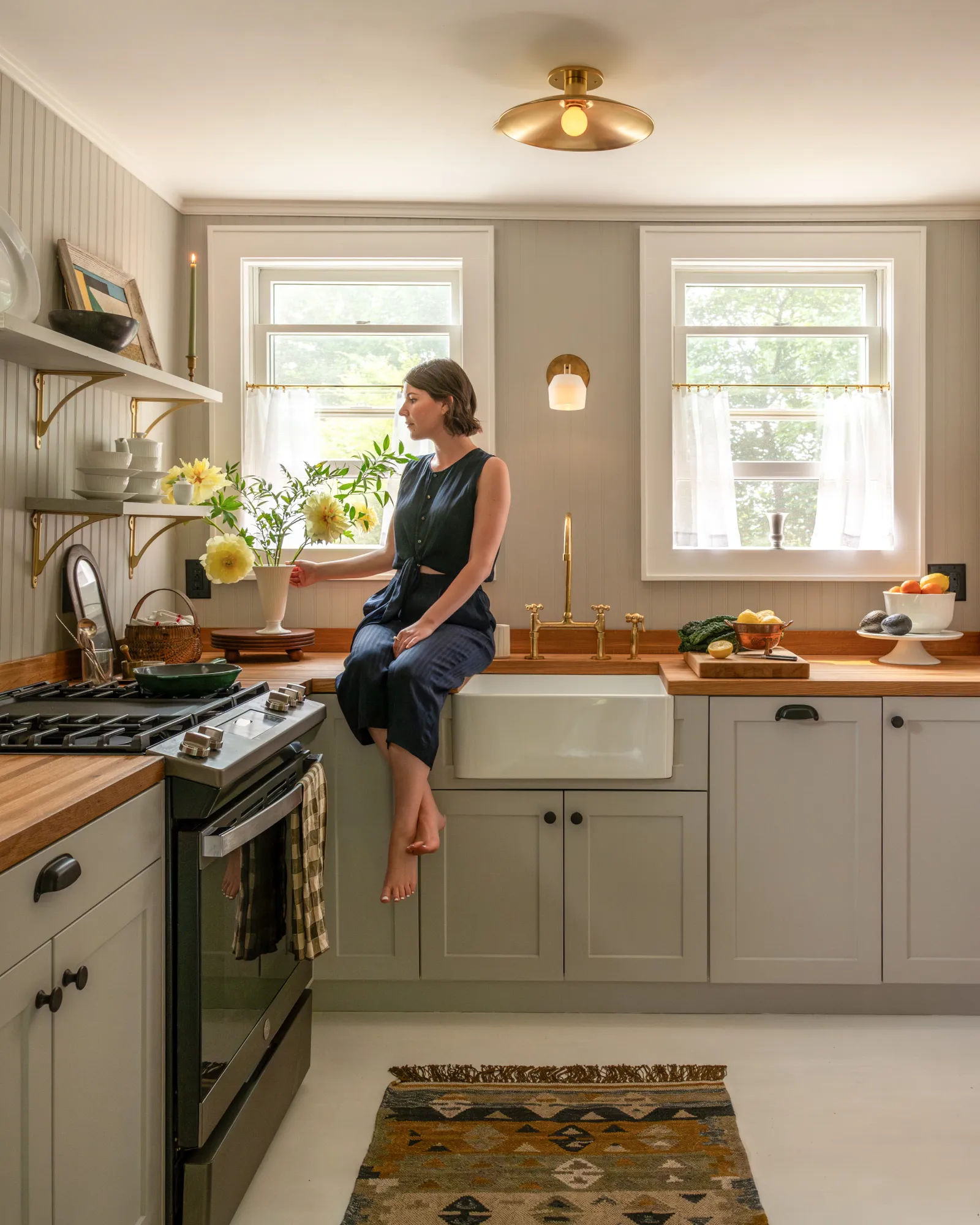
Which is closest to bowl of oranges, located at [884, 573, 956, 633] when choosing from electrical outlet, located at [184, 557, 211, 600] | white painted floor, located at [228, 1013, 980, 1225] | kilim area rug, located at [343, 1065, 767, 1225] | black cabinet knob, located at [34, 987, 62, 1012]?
white painted floor, located at [228, 1013, 980, 1225]

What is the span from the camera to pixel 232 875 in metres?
1.82

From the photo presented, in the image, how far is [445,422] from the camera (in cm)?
288

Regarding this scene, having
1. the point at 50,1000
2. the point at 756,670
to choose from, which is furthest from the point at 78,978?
the point at 756,670

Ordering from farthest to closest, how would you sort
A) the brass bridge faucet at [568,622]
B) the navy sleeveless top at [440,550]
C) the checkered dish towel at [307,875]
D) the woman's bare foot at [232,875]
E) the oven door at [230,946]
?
the brass bridge faucet at [568,622] < the navy sleeveless top at [440,550] < the checkered dish towel at [307,875] < the woman's bare foot at [232,875] < the oven door at [230,946]

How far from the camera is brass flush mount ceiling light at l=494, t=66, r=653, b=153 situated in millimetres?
2340

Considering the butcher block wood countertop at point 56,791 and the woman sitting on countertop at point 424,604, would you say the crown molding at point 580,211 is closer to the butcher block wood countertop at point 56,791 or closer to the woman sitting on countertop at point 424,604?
the woman sitting on countertop at point 424,604

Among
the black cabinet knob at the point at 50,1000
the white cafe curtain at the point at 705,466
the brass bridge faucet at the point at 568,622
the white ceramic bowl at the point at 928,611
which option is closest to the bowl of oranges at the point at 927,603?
the white ceramic bowl at the point at 928,611

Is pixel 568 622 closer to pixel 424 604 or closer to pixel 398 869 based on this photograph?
pixel 424 604

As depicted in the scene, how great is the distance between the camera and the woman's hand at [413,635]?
2.62 meters

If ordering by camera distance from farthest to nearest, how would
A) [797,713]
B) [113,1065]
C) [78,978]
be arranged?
[797,713] < [113,1065] < [78,978]

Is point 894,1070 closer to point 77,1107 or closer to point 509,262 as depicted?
point 77,1107

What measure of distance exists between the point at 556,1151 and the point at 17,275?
2196 mm

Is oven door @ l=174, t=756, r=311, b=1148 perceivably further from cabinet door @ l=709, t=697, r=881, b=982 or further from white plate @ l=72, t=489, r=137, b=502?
cabinet door @ l=709, t=697, r=881, b=982

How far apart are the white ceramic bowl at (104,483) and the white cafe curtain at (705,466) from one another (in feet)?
5.78
